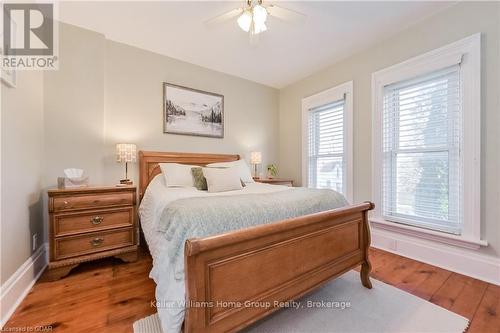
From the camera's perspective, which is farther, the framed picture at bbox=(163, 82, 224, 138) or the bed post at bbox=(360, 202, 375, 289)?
the framed picture at bbox=(163, 82, 224, 138)

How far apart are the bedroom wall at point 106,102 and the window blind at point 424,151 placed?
95.7 inches

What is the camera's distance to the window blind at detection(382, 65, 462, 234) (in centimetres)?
214

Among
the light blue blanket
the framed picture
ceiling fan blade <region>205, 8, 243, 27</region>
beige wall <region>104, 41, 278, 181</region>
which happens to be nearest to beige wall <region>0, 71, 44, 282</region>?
beige wall <region>104, 41, 278, 181</region>

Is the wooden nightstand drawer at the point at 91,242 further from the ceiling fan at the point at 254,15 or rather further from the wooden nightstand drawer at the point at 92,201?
the ceiling fan at the point at 254,15

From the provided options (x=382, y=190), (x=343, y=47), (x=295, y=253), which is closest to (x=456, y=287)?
(x=382, y=190)

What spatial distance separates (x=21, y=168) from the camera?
1.75 metres

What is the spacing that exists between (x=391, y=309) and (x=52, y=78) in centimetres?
378

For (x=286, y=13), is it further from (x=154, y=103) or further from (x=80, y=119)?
(x=80, y=119)

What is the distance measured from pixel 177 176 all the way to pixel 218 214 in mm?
1501

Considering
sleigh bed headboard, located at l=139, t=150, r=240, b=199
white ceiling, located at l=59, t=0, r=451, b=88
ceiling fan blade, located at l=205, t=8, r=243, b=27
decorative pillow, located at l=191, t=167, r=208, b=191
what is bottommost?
decorative pillow, located at l=191, t=167, r=208, b=191

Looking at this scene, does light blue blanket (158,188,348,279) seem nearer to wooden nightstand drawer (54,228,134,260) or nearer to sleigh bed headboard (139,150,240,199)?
wooden nightstand drawer (54,228,134,260)

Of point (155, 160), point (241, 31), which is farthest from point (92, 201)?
point (241, 31)

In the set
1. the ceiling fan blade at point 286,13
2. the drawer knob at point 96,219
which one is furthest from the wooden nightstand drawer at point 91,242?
the ceiling fan blade at point 286,13

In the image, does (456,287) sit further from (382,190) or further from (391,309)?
(382,190)
